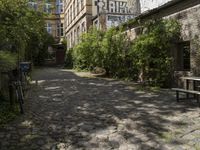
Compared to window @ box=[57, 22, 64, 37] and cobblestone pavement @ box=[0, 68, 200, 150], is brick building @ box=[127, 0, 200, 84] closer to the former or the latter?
cobblestone pavement @ box=[0, 68, 200, 150]

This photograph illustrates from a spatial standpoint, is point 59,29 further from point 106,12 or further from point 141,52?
point 141,52

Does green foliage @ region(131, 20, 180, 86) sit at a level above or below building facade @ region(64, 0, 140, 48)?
below

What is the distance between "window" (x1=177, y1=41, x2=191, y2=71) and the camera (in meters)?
10.8

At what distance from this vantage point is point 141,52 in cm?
1209

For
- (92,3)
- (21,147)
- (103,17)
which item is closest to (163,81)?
(21,147)

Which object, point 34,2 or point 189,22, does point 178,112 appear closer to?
point 189,22

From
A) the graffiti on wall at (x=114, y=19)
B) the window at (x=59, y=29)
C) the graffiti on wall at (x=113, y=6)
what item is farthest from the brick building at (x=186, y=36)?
the window at (x=59, y=29)

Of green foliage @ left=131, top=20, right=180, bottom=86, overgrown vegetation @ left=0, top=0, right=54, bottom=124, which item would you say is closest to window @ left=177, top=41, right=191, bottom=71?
green foliage @ left=131, top=20, right=180, bottom=86

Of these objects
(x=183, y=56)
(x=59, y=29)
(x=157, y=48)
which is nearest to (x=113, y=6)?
(x=157, y=48)

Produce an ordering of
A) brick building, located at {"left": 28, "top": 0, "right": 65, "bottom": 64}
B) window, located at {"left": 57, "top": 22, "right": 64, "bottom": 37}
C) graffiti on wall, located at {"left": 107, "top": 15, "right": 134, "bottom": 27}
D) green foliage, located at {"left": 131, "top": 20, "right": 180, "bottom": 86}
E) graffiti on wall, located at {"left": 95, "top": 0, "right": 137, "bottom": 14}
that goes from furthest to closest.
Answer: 1. window, located at {"left": 57, "top": 22, "right": 64, "bottom": 37}
2. brick building, located at {"left": 28, "top": 0, "right": 65, "bottom": 64}
3. graffiti on wall, located at {"left": 95, "top": 0, "right": 137, "bottom": 14}
4. graffiti on wall, located at {"left": 107, "top": 15, "right": 134, "bottom": 27}
5. green foliage, located at {"left": 131, "top": 20, "right": 180, "bottom": 86}

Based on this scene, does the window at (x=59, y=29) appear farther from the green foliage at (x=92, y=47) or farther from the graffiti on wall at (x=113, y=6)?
the green foliage at (x=92, y=47)

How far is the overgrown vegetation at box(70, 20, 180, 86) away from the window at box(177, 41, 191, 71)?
0.36 meters

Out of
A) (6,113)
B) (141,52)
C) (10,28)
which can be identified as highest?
(10,28)

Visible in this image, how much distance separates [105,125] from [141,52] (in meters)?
6.72
